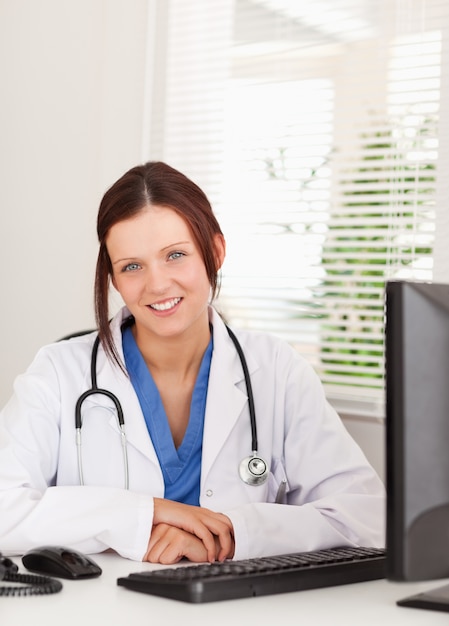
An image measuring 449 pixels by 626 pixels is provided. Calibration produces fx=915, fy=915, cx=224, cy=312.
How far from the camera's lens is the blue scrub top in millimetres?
1760

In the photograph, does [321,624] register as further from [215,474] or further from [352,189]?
[352,189]

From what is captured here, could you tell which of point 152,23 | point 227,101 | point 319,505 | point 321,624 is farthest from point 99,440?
point 152,23

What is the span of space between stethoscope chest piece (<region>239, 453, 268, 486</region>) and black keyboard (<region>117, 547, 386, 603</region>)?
38 centimetres

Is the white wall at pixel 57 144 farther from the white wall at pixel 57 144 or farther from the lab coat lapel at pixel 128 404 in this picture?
the lab coat lapel at pixel 128 404

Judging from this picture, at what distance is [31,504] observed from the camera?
1.54 m

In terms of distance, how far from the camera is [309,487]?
1.79 metres

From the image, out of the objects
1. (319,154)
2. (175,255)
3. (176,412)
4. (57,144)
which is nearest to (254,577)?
(176,412)

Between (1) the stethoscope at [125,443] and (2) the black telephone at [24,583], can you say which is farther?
(1) the stethoscope at [125,443]

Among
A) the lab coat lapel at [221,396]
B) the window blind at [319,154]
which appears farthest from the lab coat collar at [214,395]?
the window blind at [319,154]

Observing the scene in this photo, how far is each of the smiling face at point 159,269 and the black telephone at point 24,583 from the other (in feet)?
2.20

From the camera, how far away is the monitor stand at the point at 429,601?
1171mm

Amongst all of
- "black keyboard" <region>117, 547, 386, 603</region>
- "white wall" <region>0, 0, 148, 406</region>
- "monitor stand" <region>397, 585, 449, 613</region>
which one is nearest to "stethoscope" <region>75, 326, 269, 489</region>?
"black keyboard" <region>117, 547, 386, 603</region>

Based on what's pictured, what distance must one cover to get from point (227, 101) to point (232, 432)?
125cm

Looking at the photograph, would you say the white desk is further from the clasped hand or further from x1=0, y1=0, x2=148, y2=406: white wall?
x1=0, y1=0, x2=148, y2=406: white wall
